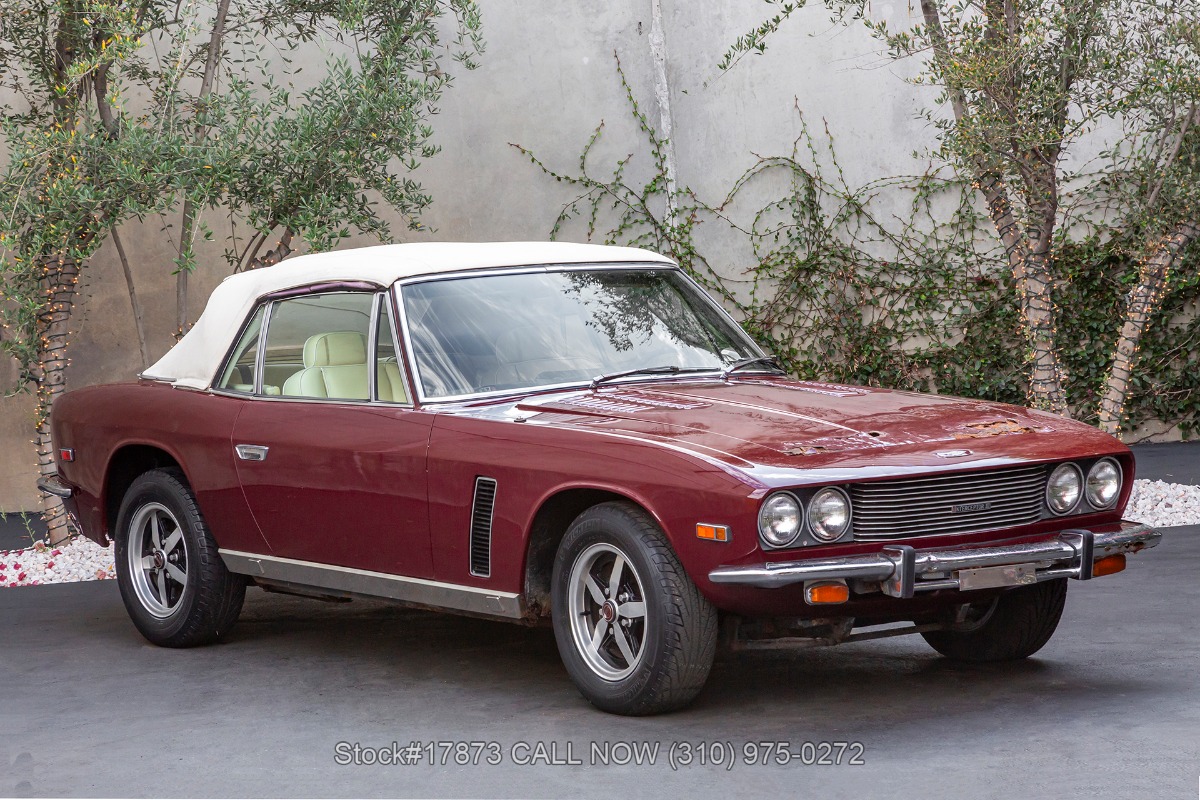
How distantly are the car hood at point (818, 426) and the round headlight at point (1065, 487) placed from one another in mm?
85

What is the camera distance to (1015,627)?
5.50 m

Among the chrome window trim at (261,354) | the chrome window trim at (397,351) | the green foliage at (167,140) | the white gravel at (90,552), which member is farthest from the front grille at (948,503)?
the green foliage at (167,140)

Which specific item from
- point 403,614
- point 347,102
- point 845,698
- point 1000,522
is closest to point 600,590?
point 845,698

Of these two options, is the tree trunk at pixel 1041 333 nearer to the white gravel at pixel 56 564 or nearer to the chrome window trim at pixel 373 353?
the chrome window trim at pixel 373 353

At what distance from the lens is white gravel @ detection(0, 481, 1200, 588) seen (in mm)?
8812

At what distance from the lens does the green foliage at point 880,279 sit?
12.5 meters

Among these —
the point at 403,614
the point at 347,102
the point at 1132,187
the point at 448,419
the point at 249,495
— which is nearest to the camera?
the point at 448,419

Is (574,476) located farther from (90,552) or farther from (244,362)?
(90,552)

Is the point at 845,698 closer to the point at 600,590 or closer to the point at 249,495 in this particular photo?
the point at 600,590

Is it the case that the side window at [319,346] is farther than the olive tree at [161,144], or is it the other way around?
the olive tree at [161,144]

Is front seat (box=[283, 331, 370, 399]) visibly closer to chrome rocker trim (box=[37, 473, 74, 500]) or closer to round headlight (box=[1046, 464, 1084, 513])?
chrome rocker trim (box=[37, 473, 74, 500])

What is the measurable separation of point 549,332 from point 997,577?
6.60 ft

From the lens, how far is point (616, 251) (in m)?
6.35

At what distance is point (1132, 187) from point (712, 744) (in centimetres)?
913
